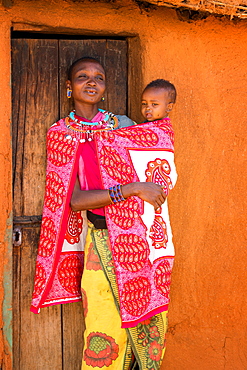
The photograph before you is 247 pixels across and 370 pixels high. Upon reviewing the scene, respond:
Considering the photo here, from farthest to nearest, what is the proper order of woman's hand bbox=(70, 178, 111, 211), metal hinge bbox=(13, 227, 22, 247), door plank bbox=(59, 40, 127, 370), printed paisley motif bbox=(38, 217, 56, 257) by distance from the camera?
door plank bbox=(59, 40, 127, 370), metal hinge bbox=(13, 227, 22, 247), printed paisley motif bbox=(38, 217, 56, 257), woman's hand bbox=(70, 178, 111, 211)

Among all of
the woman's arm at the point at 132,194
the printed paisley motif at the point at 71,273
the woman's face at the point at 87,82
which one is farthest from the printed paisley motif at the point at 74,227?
the woman's face at the point at 87,82

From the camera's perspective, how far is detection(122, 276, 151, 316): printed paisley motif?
120 inches

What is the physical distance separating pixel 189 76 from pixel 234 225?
1081 millimetres

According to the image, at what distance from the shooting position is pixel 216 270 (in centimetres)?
379

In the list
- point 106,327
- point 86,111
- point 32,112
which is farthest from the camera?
point 32,112

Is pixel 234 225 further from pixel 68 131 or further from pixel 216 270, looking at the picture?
pixel 68 131

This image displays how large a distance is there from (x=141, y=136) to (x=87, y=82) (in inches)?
18.1

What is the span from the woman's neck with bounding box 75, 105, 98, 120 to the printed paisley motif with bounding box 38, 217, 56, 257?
0.67 meters

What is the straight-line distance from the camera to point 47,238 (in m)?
3.24

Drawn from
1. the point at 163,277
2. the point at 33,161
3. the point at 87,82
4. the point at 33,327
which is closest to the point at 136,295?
the point at 163,277

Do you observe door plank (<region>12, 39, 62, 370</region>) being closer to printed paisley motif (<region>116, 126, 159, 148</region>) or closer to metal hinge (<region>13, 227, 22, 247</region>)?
metal hinge (<region>13, 227, 22, 247</region>)

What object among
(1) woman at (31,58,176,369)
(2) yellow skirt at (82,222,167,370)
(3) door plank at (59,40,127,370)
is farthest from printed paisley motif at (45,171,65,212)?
(3) door plank at (59,40,127,370)

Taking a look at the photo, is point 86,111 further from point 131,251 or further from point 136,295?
point 136,295

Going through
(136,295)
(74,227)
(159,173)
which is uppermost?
(159,173)
